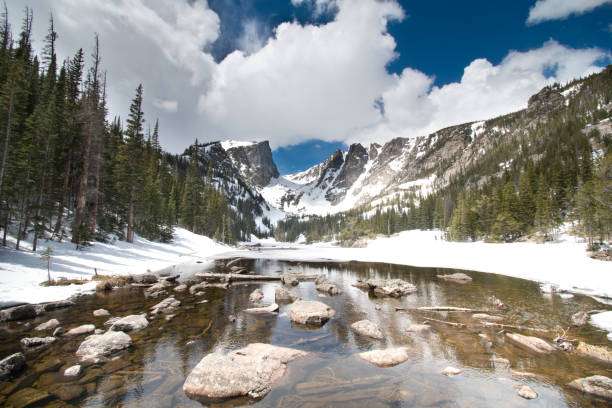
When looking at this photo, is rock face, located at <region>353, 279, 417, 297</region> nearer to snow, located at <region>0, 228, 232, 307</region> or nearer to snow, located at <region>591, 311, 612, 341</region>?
snow, located at <region>591, 311, 612, 341</region>

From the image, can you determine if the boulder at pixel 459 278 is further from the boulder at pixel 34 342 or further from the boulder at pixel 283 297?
the boulder at pixel 34 342

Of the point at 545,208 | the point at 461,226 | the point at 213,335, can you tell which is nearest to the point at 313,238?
the point at 461,226

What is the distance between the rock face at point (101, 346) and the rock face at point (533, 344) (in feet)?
55.5

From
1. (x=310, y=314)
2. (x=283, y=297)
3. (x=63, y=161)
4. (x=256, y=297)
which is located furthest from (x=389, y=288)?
(x=63, y=161)

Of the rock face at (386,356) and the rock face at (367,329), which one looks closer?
the rock face at (386,356)

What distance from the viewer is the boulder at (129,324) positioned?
11.5m

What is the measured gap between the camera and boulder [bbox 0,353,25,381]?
741 centimetres

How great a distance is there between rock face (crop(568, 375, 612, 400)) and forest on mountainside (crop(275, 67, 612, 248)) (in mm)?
40375

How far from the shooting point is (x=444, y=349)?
10.4 meters

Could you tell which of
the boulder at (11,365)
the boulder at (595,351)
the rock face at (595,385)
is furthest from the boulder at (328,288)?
the boulder at (11,365)

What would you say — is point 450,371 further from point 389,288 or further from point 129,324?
point 129,324

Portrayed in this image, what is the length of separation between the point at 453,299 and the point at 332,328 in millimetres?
11478

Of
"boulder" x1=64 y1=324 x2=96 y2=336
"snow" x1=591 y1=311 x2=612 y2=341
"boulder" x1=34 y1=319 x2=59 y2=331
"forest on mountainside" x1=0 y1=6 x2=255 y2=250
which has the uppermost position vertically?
"forest on mountainside" x1=0 y1=6 x2=255 y2=250

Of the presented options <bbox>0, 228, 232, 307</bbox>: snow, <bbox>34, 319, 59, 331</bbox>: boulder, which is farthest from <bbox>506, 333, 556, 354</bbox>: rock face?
<bbox>0, 228, 232, 307</bbox>: snow
